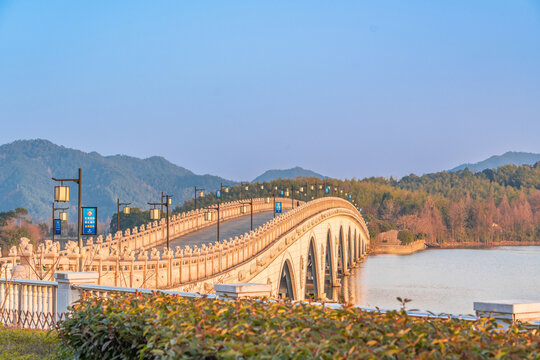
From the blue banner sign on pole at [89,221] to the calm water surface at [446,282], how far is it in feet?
87.9

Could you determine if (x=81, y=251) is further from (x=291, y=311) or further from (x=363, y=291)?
(x=363, y=291)

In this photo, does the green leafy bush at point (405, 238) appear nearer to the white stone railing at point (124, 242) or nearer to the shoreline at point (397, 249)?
the shoreline at point (397, 249)

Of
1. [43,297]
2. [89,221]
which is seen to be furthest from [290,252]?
[43,297]

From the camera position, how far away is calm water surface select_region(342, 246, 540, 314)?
6006 centimetres

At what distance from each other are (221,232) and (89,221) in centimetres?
2623

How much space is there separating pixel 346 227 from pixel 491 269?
20.7m

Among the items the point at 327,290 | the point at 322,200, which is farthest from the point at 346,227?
the point at 322,200

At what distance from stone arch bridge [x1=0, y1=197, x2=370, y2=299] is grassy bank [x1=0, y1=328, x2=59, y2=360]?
4.85m

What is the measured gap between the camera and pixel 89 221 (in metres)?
26.6

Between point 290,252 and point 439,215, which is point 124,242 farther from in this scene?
point 439,215

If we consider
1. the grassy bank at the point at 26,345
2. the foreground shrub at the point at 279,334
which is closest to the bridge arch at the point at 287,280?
the grassy bank at the point at 26,345

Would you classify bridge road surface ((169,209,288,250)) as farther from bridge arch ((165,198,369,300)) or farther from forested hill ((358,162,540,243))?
forested hill ((358,162,540,243))

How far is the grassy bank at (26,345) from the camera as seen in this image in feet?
37.6

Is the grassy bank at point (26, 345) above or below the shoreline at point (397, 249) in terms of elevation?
above
